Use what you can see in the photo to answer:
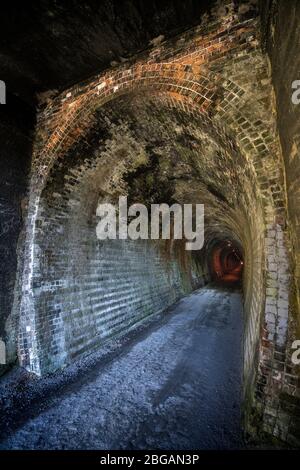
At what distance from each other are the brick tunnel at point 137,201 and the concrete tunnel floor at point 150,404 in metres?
0.02

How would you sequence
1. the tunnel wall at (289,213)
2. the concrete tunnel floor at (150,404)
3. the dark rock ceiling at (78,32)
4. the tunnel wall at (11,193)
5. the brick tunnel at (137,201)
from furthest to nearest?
1. the tunnel wall at (11,193)
2. the dark rock ceiling at (78,32)
3. the concrete tunnel floor at (150,404)
4. the brick tunnel at (137,201)
5. the tunnel wall at (289,213)

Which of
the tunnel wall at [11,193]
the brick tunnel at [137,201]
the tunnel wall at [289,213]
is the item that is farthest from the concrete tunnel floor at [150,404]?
the tunnel wall at [11,193]

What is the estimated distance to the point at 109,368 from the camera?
4.80 m

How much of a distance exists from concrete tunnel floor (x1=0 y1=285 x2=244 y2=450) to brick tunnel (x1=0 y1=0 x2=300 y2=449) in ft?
0.08

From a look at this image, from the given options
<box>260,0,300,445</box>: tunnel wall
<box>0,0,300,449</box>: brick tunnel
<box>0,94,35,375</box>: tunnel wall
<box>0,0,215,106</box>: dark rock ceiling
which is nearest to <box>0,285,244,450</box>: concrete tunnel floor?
<box>0,0,300,449</box>: brick tunnel

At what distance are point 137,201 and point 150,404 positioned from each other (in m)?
4.75

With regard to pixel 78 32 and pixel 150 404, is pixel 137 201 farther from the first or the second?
pixel 150 404

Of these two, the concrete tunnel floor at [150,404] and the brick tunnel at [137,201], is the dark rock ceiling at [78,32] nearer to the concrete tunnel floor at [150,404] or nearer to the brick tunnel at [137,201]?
the brick tunnel at [137,201]

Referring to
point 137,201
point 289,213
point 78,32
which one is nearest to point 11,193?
point 78,32

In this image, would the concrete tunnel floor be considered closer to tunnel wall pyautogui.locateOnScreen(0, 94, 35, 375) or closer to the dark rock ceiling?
tunnel wall pyautogui.locateOnScreen(0, 94, 35, 375)

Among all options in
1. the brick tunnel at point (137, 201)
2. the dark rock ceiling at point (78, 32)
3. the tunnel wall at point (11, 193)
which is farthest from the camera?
the tunnel wall at point (11, 193)

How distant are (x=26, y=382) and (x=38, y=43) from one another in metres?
5.54

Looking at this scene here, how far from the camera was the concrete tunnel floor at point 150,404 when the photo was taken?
10.0 ft
